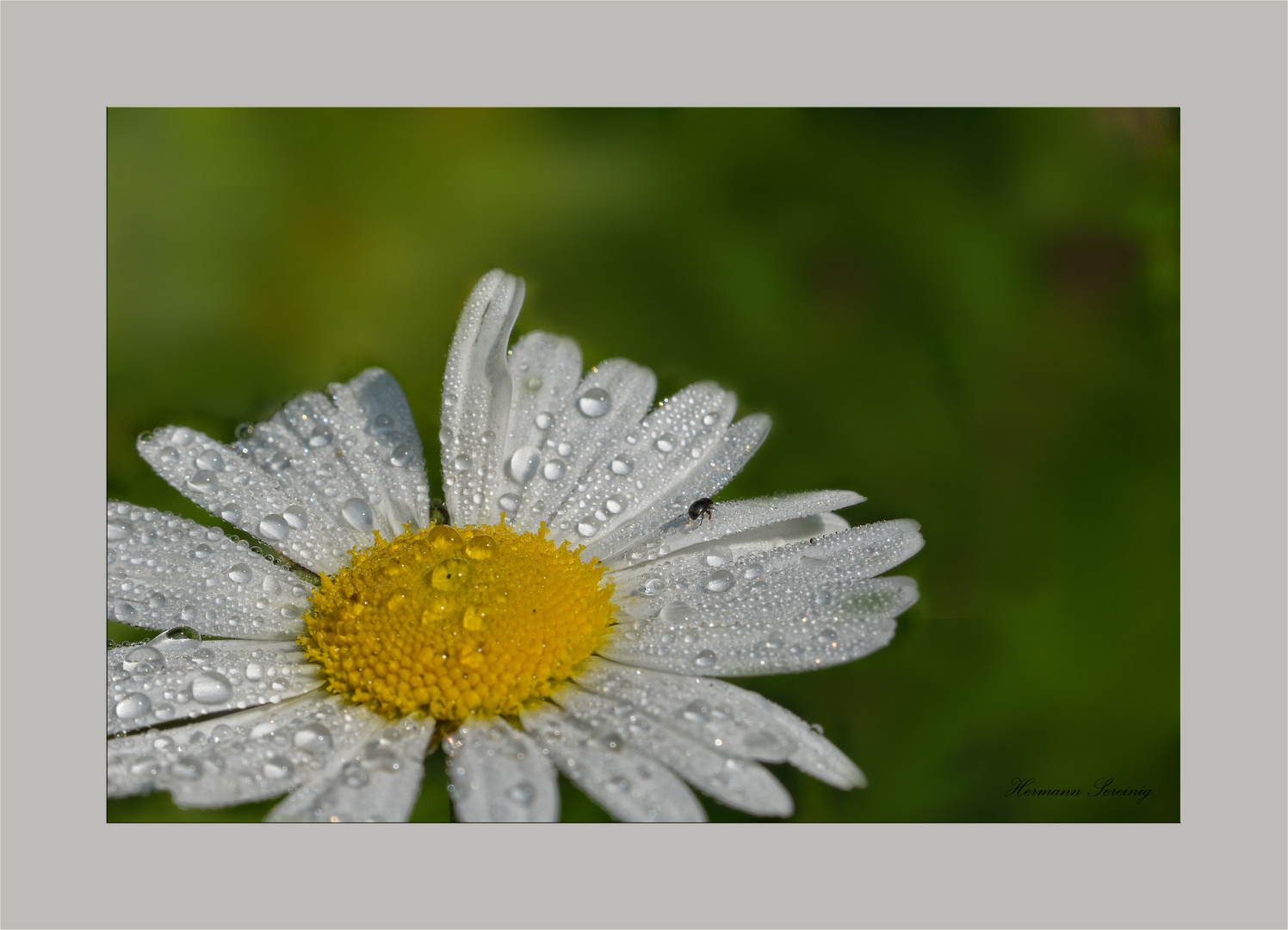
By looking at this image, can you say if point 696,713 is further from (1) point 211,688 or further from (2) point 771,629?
(1) point 211,688

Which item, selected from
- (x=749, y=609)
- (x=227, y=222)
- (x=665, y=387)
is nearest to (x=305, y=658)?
(x=749, y=609)

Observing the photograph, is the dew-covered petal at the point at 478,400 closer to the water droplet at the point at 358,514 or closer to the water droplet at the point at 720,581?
the water droplet at the point at 358,514

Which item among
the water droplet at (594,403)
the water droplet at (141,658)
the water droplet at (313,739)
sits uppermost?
the water droplet at (594,403)

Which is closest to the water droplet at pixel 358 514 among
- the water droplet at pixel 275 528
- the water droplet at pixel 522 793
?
the water droplet at pixel 275 528

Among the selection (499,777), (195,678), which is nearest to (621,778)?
(499,777)

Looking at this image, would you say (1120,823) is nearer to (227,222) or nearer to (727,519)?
(727,519)

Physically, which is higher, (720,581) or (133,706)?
(720,581)

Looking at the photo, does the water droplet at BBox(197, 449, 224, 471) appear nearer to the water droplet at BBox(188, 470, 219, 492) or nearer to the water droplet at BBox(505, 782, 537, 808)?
the water droplet at BBox(188, 470, 219, 492)

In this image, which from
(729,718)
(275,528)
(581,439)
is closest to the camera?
(729,718)
